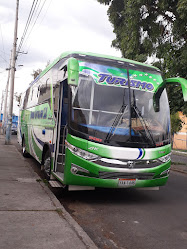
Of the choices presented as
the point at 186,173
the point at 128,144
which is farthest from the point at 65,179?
the point at 186,173

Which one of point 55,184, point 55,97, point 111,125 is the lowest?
point 55,184

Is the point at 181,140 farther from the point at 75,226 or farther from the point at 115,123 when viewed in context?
the point at 75,226

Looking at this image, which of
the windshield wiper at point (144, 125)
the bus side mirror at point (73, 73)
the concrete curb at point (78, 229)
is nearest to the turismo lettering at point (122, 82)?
the windshield wiper at point (144, 125)

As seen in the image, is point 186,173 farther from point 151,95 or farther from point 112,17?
point 112,17

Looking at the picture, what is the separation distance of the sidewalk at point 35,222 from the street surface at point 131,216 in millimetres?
378

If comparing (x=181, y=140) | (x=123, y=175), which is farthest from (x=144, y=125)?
(x=181, y=140)

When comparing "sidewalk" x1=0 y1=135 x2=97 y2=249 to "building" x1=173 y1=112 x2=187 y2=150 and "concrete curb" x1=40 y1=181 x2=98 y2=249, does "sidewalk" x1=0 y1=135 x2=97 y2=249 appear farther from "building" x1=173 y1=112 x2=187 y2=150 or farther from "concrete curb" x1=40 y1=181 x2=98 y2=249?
"building" x1=173 y1=112 x2=187 y2=150

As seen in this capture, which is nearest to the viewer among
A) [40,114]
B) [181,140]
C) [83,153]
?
[83,153]

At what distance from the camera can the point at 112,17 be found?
15141mm

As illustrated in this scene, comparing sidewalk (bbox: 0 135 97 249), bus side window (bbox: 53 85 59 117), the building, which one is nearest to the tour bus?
bus side window (bbox: 53 85 59 117)

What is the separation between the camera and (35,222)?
15.1ft

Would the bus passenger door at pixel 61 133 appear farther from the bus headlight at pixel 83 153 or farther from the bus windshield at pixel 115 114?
the bus headlight at pixel 83 153

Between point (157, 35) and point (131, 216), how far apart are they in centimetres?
958

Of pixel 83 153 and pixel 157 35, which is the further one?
pixel 157 35
